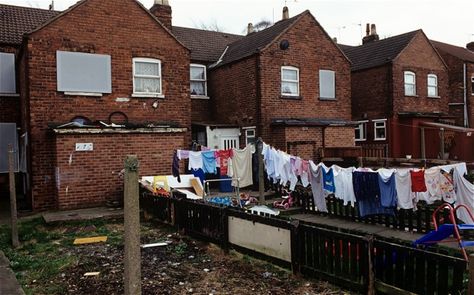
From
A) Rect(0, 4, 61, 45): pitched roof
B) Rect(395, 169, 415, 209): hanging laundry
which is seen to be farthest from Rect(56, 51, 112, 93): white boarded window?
Rect(395, 169, 415, 209): hanging laundry

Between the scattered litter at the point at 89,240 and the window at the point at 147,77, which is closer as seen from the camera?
the scattered litter at the point at 89,240

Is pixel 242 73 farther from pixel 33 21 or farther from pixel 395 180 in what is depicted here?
pixel 395 180

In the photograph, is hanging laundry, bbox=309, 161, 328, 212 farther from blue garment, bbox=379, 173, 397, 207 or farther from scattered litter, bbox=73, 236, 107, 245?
scattered litter, bbox=73, 236, 107, 245

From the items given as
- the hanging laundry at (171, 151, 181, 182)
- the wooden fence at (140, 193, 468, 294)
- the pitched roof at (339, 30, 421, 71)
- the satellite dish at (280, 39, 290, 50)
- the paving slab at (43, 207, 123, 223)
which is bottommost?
the paving slab at (43, 207, 123, 223)

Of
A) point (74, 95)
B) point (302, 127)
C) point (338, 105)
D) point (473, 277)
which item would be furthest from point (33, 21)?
point (473, 277)

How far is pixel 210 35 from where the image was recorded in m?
24.5

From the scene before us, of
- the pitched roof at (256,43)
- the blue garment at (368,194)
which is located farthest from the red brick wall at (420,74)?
the blue garment at (368,194)

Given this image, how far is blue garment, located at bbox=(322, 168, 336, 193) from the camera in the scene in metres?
11.1

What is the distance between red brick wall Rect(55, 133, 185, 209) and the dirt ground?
4348mm

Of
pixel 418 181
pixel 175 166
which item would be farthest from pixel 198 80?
pixel 418 181

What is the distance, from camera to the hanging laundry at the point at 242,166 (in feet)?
48.7

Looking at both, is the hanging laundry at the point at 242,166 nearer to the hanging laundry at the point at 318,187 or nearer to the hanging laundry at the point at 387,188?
the hanging laundry at the point at 318,187

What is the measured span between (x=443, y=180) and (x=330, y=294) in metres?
4.86

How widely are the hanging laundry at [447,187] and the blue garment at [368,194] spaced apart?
129cm
